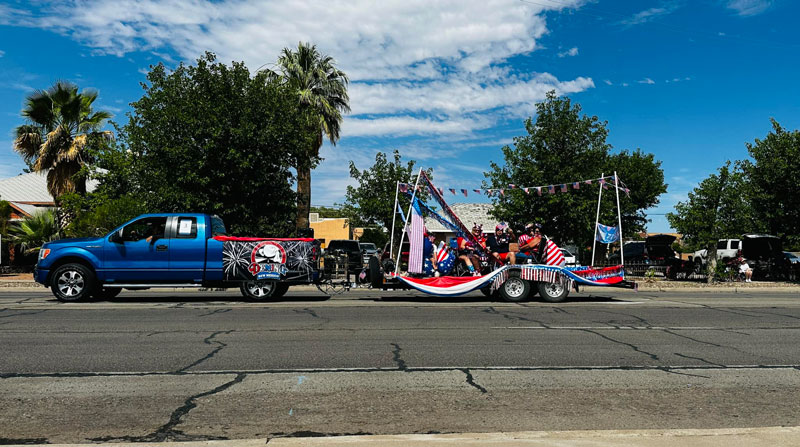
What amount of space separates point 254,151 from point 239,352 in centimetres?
1407

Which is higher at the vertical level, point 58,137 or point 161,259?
point 58,137

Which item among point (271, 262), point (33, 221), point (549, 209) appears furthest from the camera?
point (549, 209)

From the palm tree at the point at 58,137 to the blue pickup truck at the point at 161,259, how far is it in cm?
1637

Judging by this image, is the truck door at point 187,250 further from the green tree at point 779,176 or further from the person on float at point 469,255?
the green tree at point 779,176

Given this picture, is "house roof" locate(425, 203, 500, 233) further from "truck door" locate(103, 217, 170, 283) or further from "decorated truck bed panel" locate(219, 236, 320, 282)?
"truck door" locate(103, 217, 170, 283)

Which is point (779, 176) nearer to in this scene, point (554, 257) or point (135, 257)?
point (554, 257)

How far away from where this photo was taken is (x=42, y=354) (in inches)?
315

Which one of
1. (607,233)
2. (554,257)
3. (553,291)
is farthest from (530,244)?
(607,233)

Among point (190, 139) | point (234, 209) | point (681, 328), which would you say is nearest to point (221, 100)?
point (190, 139)

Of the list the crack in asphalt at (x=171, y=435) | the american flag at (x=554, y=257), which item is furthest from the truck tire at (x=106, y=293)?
the crack in asphalt at (x=171, y=435)

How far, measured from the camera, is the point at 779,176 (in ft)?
92.1

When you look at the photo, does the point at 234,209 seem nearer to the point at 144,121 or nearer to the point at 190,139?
the point at 190,139

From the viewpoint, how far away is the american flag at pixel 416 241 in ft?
49.5

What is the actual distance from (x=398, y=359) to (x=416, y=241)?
7507 millimetres
